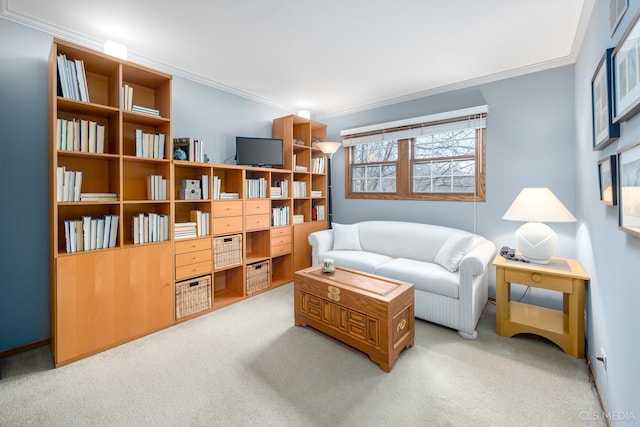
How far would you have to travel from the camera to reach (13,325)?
7.09 feet

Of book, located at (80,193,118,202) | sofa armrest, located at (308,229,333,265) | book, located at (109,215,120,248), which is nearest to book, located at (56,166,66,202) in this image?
book, located at (80,193,118,202)

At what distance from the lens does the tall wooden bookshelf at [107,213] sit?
2029mm

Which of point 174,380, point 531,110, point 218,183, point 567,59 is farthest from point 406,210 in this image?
point 174,380

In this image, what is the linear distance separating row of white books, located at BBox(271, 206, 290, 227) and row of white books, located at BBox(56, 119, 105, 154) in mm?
1904

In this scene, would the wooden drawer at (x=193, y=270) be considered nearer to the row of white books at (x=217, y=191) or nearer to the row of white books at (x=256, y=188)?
the row of white books at (x=217, y=191)

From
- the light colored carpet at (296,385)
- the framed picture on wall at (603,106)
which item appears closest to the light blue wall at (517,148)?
the framed picture on wall at (603,106)

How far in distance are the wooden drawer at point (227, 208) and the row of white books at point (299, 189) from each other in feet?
3.21

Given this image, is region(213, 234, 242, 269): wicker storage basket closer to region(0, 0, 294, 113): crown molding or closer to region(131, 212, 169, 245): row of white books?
region(131, 212, 169, 245): row of white books

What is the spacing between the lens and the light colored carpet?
1546 mm

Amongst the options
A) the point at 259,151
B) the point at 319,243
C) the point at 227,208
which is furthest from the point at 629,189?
the point at 259,151

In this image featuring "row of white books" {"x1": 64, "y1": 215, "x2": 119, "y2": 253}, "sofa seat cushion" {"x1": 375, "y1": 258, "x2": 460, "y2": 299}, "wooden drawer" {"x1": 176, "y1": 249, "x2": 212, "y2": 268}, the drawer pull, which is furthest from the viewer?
"wooden drawer" {"x1": 176, "y1": 249, "x2": 212, "y2": 268}

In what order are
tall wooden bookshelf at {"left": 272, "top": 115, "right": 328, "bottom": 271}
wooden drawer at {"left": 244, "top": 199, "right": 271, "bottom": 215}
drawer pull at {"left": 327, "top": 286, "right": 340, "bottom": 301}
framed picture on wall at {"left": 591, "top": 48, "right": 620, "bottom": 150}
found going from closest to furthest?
framed picture on wall at {"left": 591, "top": 48, "right": 620, "bottom": 150}
drawer pull at {"left": 327, "top": 286, "right": 340, "bottom": 301}
wooden drawer at {"left": 244, "top": 199, "right": 271, "bottom": 215}
tall wooden bookshelf at {"left": 272, "top": 115, "right": 328, "bottom": 271}

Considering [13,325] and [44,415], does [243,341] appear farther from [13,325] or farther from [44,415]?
[13,325]

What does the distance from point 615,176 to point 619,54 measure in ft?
1.82
